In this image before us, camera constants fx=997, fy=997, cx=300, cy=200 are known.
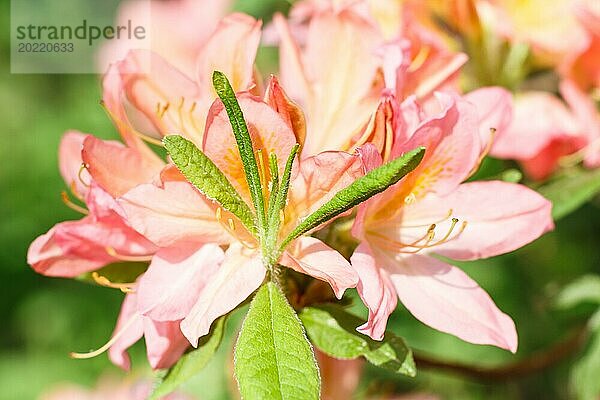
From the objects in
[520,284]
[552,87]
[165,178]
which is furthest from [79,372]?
[165,178]

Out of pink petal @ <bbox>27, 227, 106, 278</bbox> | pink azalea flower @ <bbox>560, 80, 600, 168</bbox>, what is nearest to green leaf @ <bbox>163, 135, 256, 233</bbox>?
A: pink petal @ <bbox>27, 227, 106, 278</bbox>

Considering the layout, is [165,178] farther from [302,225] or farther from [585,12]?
[585,12]

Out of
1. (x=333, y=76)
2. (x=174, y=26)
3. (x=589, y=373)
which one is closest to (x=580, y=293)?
(x=589, y=373)

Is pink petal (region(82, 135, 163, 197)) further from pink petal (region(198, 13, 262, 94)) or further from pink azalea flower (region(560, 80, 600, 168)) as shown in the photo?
pink azalea flower (region(560, 80, 600, 168))

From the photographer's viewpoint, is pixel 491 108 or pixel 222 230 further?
pixel 491 108

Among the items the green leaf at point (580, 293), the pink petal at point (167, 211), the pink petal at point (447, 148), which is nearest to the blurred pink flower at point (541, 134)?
the green leaf at point (580, 293)

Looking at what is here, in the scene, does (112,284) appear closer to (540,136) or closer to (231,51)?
(231,51)

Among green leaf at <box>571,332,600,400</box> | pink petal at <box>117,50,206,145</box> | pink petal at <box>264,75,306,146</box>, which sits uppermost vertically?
pink petal at <box>117,50,206,145</box>
